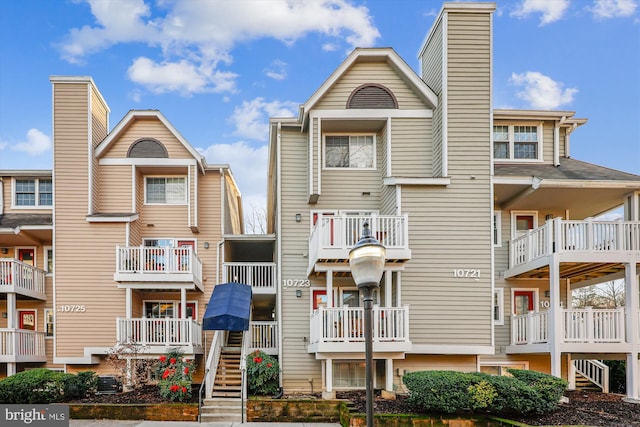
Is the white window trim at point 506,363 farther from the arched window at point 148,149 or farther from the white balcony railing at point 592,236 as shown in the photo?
the arched window at point 148,149

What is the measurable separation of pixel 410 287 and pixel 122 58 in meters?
14.9

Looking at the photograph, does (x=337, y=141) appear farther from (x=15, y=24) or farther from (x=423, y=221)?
(x=15, y=24)

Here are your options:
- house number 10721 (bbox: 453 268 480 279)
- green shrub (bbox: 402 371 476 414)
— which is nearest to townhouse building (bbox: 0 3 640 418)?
house number 10721 (bbox: 453 268 480 279)

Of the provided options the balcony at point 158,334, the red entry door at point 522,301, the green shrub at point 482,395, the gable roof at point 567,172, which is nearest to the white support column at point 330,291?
the green shrub at point 482,395

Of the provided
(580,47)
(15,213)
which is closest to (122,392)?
(15,213)

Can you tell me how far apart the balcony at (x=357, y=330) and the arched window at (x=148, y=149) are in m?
8.78

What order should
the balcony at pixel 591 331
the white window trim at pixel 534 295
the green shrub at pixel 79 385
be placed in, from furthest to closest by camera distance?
1. the white window trim at pixel 534 295
2. the balcony at pixel 591 331
3. the green shrub at pixel 79 385

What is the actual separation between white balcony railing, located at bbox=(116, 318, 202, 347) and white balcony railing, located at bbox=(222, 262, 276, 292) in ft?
8.31

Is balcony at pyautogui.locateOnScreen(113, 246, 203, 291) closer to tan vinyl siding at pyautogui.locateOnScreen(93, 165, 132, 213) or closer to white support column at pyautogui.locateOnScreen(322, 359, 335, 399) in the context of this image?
tan vinyl siding at pyautogui.locateOnScreen(93, 165, 132, 213)

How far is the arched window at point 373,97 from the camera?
16.6 metres

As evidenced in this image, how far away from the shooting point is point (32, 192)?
2025 centimetres

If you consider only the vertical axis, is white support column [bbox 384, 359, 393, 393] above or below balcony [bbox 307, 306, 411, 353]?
below

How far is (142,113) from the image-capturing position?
1864cm

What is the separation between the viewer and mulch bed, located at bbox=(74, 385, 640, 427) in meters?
12.0
